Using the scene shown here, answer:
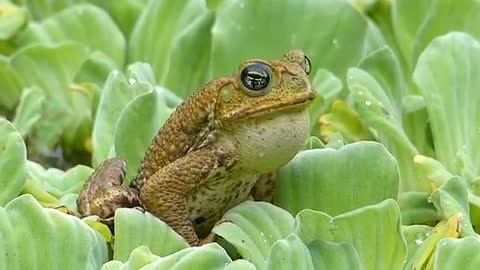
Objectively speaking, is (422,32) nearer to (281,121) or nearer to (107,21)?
(281,121)

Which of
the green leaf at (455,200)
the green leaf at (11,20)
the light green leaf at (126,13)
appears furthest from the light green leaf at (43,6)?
the green leaf at (455,200)

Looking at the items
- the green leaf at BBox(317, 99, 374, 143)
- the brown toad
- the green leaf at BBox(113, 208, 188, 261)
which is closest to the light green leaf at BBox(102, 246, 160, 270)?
the green leaf at BBox(113, 208, 188, 261)

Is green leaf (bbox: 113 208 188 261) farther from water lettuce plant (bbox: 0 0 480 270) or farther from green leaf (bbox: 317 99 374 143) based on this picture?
green leaf (bbox: 317 99 374 143)

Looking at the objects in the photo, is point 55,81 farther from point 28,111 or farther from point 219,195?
point 219,195

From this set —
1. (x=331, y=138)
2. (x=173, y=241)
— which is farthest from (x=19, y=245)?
(x=331, y=138)

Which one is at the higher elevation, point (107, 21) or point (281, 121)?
point (281, 121)

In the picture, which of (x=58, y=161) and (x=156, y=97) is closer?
(x=156, y=97)

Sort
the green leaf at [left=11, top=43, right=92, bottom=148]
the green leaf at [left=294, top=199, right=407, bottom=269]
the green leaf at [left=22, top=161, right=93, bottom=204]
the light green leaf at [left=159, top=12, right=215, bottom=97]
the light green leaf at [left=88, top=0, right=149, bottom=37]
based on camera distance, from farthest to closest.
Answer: the light green leaf at [left=88, top=0, right=149, bottom=37] < the green leaf at [left=11, top=43, right=92, bottom=148] < the light green leaf at [left=159, top=12, right=215, bottom=97] < the green leaf at [left=22, top=161, right=93, bottom=204] < the green leaf at [left=294, top=199, right=407, bottom=269]
